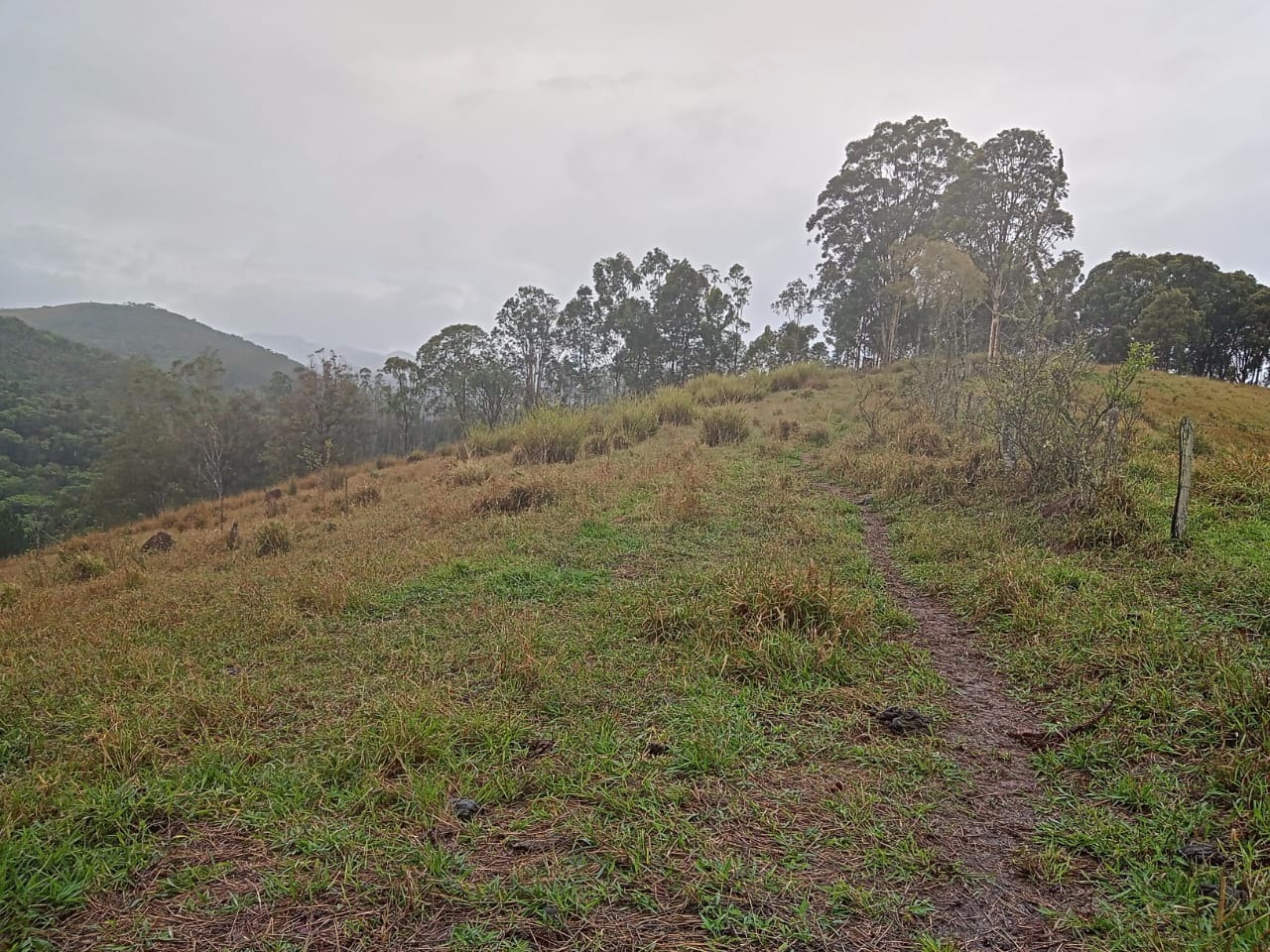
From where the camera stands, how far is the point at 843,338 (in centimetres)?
3422

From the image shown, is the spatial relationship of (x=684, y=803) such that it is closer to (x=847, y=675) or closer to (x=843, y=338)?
(x=847, y=675)

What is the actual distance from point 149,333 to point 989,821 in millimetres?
130589

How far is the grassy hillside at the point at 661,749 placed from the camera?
175 centimetres

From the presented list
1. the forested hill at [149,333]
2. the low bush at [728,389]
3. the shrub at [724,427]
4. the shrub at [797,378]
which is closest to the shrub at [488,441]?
the shrub at [724,427]

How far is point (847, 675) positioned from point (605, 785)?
1587 millimetres

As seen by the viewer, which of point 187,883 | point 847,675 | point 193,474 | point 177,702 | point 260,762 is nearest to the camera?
point 187,883

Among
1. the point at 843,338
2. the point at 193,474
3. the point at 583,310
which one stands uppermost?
the point at 583,310

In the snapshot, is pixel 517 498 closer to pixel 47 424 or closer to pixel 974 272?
pixel 974 272

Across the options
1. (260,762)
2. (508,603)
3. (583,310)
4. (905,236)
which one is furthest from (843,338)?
(260,762)

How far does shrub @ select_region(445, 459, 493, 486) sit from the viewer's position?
10.3 m

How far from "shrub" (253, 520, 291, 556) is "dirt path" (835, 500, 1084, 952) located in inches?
285

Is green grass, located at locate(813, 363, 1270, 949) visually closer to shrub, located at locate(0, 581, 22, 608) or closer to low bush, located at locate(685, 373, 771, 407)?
shrub, located at locate(0, 581, 22, 608)

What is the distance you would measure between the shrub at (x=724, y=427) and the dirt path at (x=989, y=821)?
9.42m

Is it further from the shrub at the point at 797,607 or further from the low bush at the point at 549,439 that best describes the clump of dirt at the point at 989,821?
the low bush at the point at 549,439
